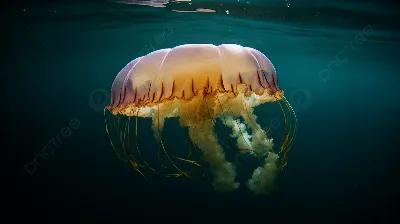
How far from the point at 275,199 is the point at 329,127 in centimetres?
1552

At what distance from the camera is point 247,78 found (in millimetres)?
2445

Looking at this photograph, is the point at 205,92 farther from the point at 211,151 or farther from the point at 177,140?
the point at 177,140

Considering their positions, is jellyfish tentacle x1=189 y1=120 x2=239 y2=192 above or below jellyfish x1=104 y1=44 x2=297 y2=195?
below

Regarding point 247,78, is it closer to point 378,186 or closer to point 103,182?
point 103,182

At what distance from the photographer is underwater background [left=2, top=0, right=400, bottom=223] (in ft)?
30.9

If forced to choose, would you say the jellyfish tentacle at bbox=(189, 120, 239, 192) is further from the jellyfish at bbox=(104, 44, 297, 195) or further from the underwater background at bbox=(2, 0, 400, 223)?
the underwater background at bbox=(2, 0, 400, 223)

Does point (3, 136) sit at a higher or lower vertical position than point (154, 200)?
lower

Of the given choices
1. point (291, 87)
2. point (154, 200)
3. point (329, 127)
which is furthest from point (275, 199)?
point (291, 87)

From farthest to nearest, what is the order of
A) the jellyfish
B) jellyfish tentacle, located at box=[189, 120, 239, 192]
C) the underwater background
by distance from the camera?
the underwater background
jellyfish tentacle, located at box=[189, 120, 239, 192]
the jellyfish

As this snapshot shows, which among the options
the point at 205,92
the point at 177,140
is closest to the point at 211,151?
the point at 205,92

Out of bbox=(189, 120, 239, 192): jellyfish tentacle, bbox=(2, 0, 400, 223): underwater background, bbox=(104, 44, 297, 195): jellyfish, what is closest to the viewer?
bbox=(104, 44, 297, 195): jellyfish

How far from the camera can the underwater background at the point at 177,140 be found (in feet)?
30.9

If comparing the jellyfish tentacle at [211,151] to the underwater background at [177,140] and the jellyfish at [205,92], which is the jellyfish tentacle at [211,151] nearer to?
the jellyfish at [205,92]

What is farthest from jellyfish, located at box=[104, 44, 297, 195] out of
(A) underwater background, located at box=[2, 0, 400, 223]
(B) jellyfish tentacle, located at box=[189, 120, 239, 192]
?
(A) underwater background, located at box=[2, 0, 400, 223]
